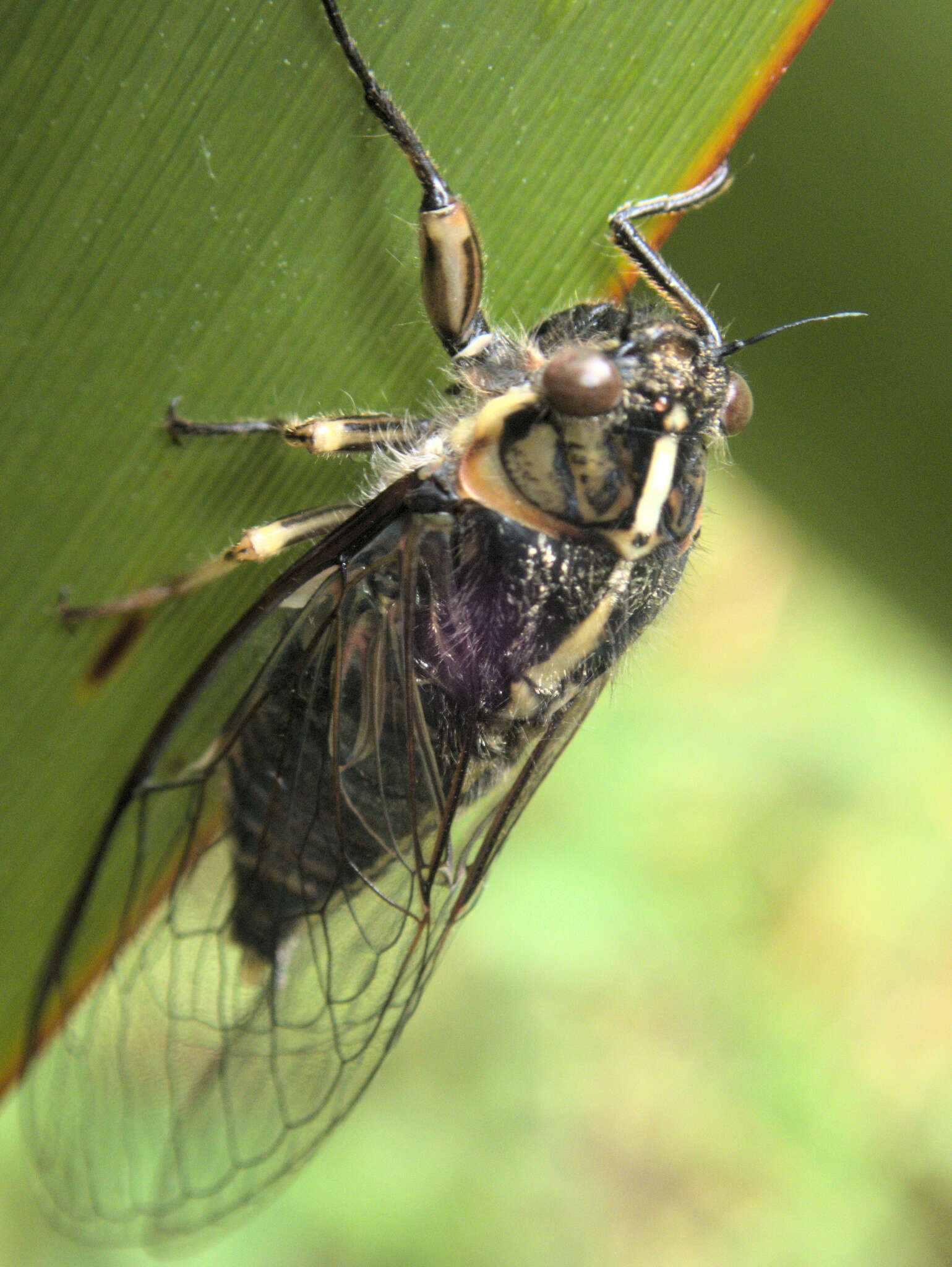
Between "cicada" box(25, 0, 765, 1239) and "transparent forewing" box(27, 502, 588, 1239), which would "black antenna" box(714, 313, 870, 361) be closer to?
"cicada" box(25, 0, 765, 1239)

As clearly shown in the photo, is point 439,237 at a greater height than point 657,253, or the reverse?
point 657,253

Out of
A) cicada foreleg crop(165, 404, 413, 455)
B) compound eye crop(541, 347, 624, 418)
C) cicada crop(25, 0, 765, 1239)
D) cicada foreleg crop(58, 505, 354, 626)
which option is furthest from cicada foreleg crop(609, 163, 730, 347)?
cicada foreleg crop(58, 505, 354, 626)

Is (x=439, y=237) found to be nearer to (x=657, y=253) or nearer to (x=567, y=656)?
(x=657, y=253)

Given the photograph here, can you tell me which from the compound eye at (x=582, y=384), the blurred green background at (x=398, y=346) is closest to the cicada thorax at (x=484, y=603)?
the compound eye at (x=582, y=384)

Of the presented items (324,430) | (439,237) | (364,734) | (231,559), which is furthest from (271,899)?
(439,237)

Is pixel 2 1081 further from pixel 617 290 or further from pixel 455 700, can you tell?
pixel 617 290

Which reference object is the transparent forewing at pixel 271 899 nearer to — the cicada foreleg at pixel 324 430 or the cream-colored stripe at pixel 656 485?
the cicada foreleg at pixel 324 430
